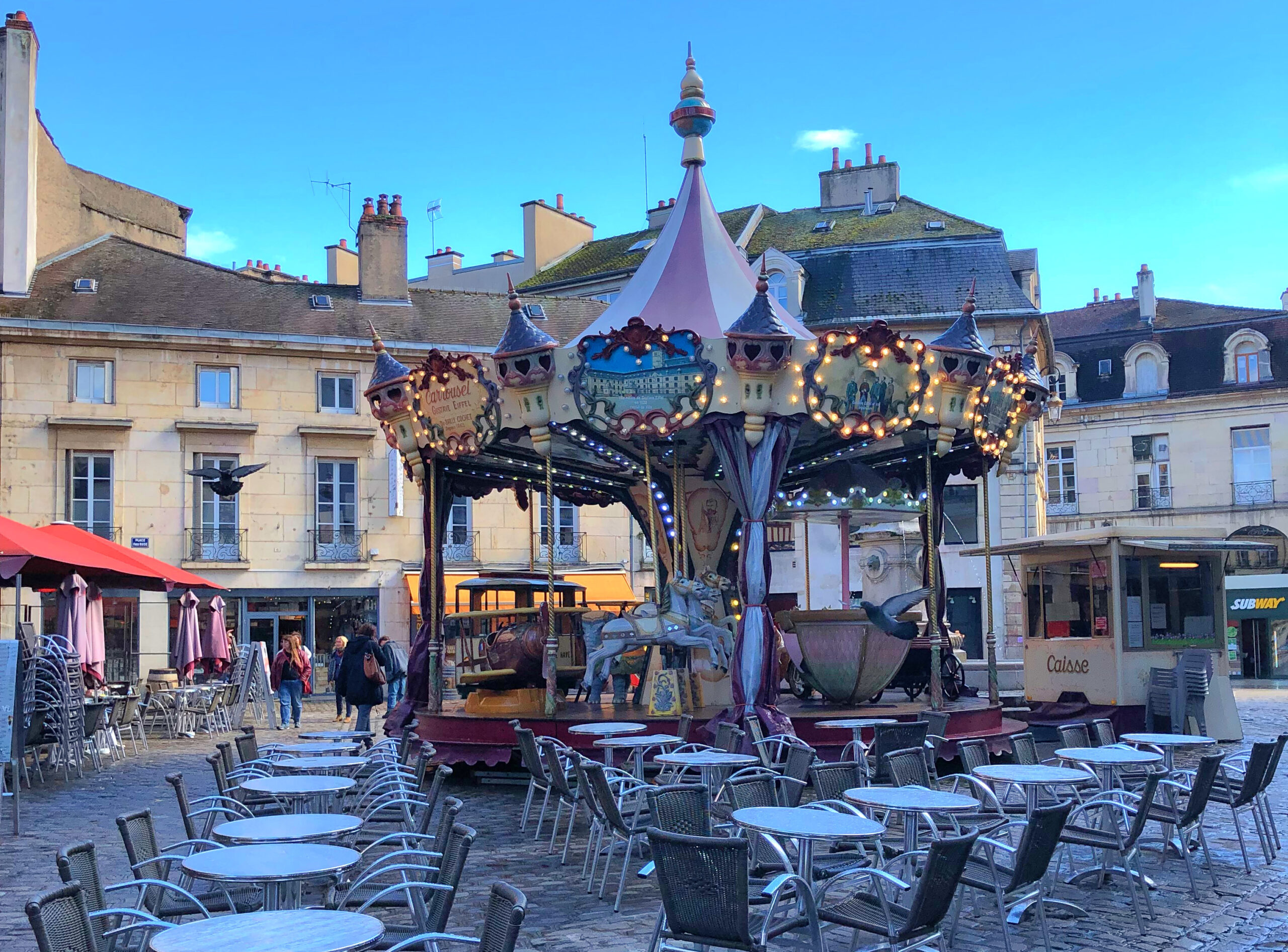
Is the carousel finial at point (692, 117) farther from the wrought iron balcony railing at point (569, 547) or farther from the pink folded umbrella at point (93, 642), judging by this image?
the wrought iron balcony railing at point (569, 547)

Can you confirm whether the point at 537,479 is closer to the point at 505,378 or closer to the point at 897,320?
the point at 505,378

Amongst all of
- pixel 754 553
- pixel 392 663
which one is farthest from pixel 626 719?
pixel 392 663

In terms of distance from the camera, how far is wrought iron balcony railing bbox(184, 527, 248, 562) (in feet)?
81.9

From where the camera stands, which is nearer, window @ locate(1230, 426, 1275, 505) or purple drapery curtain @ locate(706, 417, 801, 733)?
purple drapery curtain @ locate(706, 417, 801, 733)

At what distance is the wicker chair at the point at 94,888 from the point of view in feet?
12.8

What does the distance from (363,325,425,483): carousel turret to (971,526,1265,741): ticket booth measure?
693cm

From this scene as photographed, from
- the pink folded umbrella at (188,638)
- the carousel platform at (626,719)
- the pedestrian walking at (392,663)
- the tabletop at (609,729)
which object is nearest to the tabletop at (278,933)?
the tabletop at (609,729)

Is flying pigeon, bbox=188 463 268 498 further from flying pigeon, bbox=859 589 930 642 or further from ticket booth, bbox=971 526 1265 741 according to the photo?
ticket booth, bbox=971 526 1265 741

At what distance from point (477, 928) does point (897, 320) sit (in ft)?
73.8

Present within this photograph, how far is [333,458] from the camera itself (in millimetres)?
25922

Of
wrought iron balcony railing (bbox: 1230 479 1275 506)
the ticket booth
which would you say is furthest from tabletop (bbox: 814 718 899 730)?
wrought iron balcony railing (bbox: 1230 479 1275 506)

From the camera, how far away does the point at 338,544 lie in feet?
85.0

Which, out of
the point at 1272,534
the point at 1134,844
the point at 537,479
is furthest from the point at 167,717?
the point at 1272,534

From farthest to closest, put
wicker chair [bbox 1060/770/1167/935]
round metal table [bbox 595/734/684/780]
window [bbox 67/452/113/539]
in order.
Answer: window [bbox 67/452/113/539] → round metal table [bbox 595/734/684/780] → wicker chair [bbox 1060/770/1167/935]
